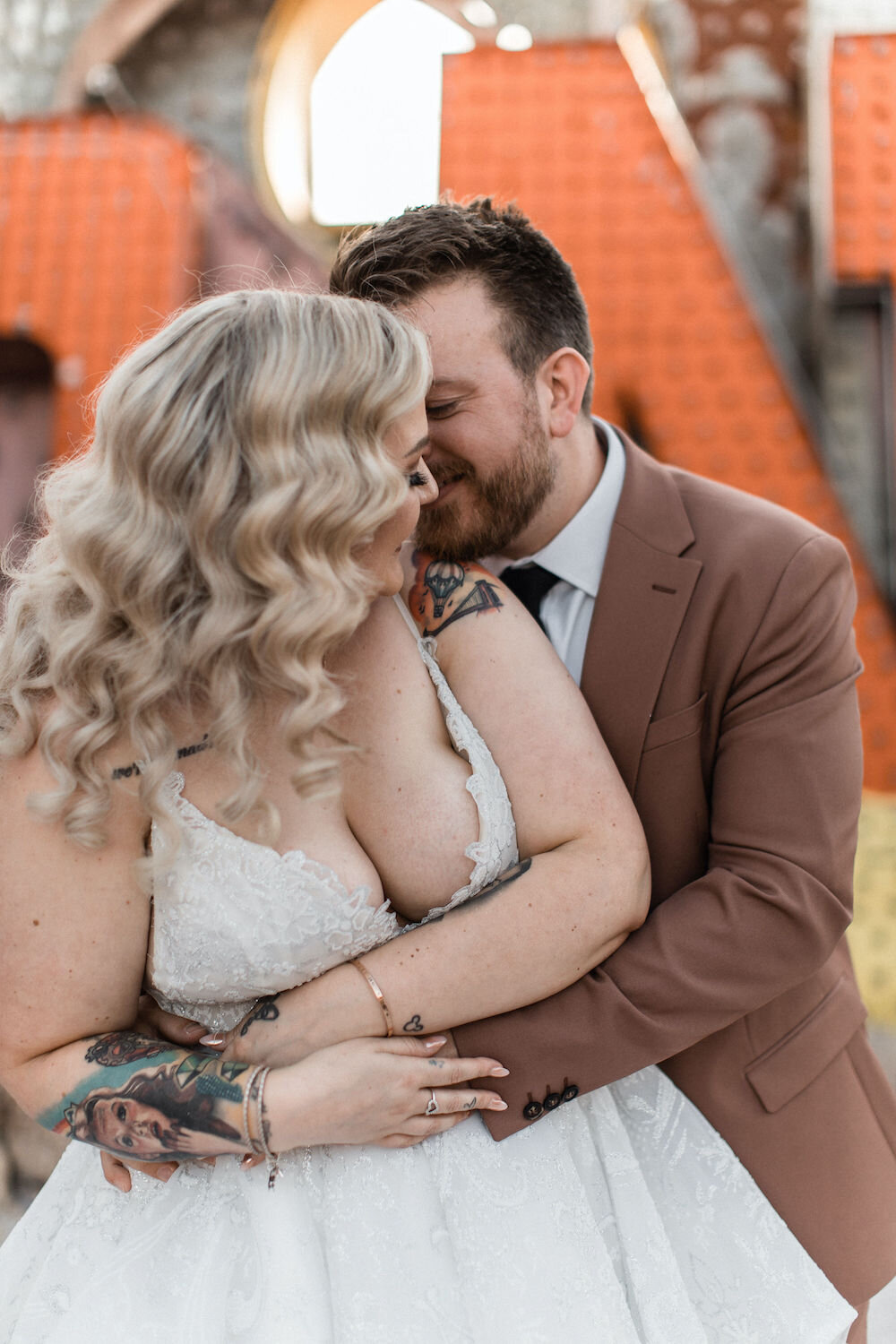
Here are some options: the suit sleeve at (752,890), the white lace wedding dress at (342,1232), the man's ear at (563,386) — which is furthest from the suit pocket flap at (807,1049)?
the man's ear at (563,386)

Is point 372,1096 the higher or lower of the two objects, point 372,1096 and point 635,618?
the lower

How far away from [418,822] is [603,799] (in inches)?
10.0

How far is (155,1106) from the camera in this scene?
1.28 metres

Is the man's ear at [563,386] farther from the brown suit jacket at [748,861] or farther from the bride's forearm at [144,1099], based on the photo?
the bride's forearm at [144,1099]

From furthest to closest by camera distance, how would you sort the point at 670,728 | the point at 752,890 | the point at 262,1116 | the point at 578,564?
the point at 578,564 → the point at 670,728 → the point at 752,890 → the point at 262,1116

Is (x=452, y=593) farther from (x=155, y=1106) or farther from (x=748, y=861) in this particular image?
(x=155, y=1106)

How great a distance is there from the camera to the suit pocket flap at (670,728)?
5.37 feet

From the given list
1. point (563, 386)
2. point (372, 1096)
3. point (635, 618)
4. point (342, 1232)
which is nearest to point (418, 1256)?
point (342, 1232)

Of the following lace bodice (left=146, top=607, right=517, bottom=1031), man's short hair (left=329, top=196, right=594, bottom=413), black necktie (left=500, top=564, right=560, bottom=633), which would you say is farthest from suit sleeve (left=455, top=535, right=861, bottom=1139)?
man's short hair (left=329, top=196, right=594, bottom=413)

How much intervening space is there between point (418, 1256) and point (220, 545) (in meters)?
0.91

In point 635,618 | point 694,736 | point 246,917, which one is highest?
point 635,618

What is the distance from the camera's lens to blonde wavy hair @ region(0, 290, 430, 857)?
4.13ft

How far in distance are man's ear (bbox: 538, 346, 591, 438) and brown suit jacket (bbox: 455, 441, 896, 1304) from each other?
0.28m

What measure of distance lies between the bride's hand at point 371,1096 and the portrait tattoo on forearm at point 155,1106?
0.06 m
